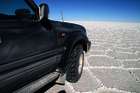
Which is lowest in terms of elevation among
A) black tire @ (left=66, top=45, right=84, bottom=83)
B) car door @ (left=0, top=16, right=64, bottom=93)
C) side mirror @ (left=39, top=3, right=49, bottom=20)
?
black tire @ (left=66, top=45, right=84, bottom=83)


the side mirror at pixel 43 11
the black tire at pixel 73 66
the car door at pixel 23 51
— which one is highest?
the side mirror at pixel 43 11

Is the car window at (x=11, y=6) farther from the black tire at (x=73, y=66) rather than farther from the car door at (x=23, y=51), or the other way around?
the black tire at (x=73, y=66)

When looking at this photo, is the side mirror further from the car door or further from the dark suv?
the car door

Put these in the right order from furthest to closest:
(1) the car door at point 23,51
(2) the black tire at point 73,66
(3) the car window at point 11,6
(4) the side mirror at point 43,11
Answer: (2) the black tire at point 73,66
(4) the side mirror at point 43,11
(3) the car window at point 11,6
(1) the car door at point 23,51

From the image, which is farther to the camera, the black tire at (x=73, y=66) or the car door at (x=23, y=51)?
the black tire at (x=73, y=66)

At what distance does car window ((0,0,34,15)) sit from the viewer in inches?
99.5

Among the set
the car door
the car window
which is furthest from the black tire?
the car window

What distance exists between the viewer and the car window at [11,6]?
8.29 feet

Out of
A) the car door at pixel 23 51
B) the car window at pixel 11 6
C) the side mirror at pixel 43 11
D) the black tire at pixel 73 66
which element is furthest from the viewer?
the black tire at pixel 73 66

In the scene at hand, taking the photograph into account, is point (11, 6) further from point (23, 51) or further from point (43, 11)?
point (23, 51)

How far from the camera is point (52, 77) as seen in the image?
335 cm

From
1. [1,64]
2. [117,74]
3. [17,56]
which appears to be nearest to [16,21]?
[17,56]

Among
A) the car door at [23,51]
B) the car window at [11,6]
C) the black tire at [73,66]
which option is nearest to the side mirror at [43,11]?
the car door at [23,51]

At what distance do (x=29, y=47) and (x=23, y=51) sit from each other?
0.13 metres
